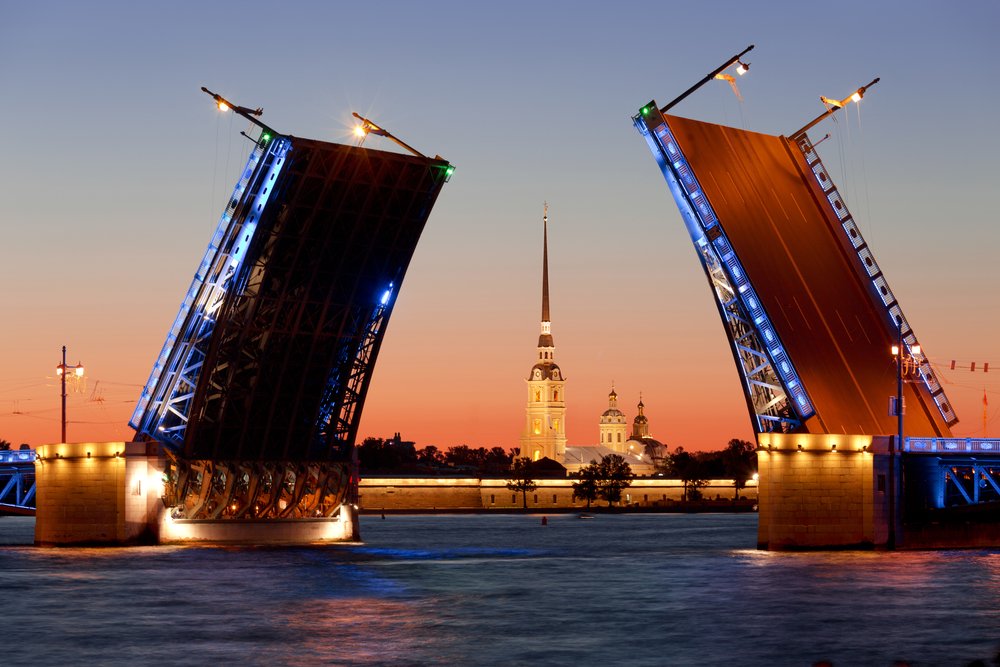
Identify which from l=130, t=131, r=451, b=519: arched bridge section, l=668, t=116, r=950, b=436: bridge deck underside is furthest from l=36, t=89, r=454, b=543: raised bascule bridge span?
l=668, t=116, r=950, b=436: bridge deck underside

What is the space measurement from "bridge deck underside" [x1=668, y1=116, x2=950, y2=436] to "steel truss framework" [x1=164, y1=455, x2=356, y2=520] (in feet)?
55.5

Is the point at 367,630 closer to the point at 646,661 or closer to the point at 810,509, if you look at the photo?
the point at 646,661

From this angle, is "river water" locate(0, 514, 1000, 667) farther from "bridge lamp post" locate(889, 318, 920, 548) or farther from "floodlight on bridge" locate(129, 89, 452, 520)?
"floodlight on bridge" locate(129, 89, 452, 520)

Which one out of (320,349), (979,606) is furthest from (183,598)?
(979,606)

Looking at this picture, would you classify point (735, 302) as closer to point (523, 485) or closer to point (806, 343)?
point (806, 343)

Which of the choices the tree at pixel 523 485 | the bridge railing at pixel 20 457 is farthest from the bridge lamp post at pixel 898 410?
the tree at pixel 523 485

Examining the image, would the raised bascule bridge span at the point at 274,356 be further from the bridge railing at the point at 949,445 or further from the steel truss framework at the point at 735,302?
the bridge railing at the point at 949,445

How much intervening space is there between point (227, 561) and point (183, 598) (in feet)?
39.6

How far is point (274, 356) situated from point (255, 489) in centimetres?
619

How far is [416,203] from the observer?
54.2m

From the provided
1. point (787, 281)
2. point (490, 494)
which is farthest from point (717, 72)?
point (490, 494)

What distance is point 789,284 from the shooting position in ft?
186

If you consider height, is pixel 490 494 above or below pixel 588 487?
below

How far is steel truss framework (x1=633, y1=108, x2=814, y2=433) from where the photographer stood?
180 feet
